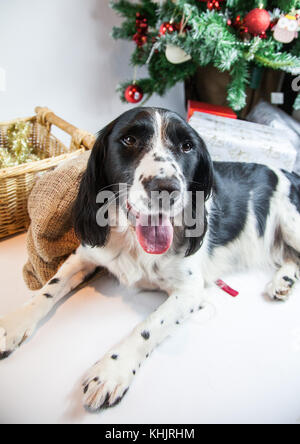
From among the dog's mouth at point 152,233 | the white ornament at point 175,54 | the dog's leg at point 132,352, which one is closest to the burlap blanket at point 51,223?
the dog's mouth at point 152,233

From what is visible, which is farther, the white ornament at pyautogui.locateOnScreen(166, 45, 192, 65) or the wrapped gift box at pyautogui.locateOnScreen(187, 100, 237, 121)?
the wrapped gift box at pyautogui.locateOnScreen(187, 100, 237, 121)

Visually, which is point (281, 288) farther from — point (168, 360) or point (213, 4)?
point (213, 4)

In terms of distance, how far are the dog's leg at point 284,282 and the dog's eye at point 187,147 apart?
74 centimetres

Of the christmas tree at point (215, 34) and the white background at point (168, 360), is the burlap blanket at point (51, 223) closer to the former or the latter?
the white background at point (168, 360)

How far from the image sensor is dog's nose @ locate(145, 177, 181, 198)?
0.93 metres

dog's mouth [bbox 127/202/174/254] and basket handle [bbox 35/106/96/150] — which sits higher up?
basket handle [bbox 35/106/96/150]

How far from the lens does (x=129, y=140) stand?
1.09 meters

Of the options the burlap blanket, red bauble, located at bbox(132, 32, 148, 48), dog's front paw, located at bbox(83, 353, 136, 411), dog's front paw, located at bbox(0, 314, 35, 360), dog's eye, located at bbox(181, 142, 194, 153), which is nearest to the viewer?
dog's front paw, located at bbox(83, 353, 136, 411)

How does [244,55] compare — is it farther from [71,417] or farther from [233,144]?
[71,417]

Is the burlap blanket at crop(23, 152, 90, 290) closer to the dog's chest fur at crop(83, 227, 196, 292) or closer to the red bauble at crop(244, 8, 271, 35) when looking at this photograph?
the dog's chest fur at crop(83, 227, 196, 292)

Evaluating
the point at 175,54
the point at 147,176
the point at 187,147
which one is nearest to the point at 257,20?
the point at 175,54

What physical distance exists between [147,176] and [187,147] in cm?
27

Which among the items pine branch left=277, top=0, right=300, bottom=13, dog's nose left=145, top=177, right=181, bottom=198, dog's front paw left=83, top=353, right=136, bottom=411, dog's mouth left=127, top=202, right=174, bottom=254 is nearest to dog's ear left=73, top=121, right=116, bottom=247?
dog's mouth left=127, top=202, right=174, bottom=254
